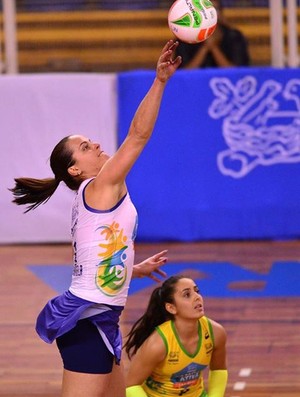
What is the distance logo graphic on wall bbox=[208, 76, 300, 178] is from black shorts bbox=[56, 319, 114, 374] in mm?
5590

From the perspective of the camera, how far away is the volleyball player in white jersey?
396 cm

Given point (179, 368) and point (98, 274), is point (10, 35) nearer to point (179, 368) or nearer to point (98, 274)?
point (179, 368)

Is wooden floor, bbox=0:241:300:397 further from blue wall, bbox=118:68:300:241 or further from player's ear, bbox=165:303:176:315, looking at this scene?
player's ear, bbox=165:303:176:315

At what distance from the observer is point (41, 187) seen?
14.3ft

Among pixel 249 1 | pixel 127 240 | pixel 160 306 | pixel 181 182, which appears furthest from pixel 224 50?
pixel 127 240

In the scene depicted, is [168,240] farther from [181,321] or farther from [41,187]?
[41,187]

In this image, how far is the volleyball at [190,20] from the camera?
169 inches

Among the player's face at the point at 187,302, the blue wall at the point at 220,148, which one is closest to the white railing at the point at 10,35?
the blue wall at the point at 220,148

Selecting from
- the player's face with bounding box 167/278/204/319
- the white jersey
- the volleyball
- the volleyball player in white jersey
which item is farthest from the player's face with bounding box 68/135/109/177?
the player's face with bounding box 167/278/204/319

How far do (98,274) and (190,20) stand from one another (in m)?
1.14

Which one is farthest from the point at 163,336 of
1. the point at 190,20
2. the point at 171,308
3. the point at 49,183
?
the point at 190,20

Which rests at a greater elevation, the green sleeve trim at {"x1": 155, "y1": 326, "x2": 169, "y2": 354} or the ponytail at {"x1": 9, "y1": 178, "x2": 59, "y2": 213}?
the ponytail at {"x1": 9, "y1": 178, "x2": 59, "y2": 213}

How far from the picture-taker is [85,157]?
13.9 ft

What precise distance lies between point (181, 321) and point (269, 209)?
4.78 m
